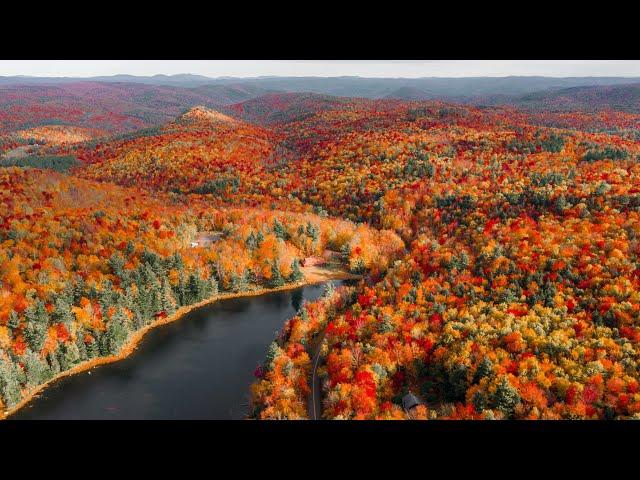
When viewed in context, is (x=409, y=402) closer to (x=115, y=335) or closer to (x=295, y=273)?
(x=115, y=335)

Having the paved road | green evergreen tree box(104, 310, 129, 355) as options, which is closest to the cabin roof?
the paved road

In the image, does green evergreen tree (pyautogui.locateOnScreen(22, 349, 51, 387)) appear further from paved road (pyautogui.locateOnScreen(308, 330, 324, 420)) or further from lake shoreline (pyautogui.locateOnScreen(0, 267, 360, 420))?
paved road (pyautogui.locateOnScreen(308, 330, 324, 420))

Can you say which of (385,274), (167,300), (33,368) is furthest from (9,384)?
(385,274)

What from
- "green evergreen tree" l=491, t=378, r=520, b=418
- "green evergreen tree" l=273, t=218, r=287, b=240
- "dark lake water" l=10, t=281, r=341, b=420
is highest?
"green evergreen tree" l=273, t=218, r=287, b=240

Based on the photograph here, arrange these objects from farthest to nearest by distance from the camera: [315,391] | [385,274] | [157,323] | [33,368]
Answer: [385,274] < [157,323] < [33,368] < [315,391]

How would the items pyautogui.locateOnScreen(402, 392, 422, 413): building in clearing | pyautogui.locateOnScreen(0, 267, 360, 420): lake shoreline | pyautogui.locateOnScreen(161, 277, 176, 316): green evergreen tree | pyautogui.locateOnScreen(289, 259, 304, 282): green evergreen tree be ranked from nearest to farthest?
pyautogui.locateOnScreen(402, 392, 422, 413): building in clearing → pyautogui.locateOnScreen(0, 267, 360, 420): lake shoreline → pyautogui.locateOnScreen(161, 277, 176, 316): green evergreen tree → pyautogui.locateOnScreen(289, 259, 304, 282): green evergreen tree
